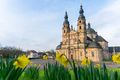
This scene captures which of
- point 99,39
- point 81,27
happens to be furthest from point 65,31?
point 99,39

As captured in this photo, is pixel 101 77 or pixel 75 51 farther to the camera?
pixel 75 51

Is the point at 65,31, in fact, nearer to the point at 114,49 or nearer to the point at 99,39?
the point at 99,39

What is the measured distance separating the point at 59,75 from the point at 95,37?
99.4 m

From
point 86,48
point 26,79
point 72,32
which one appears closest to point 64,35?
point 72,32

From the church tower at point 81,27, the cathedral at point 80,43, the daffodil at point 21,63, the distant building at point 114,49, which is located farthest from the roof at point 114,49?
the daffodil at point 21,63

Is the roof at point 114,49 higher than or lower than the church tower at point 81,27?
lower

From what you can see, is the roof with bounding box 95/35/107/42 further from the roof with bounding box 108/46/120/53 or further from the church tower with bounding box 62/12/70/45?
the church tower with bounding box 62/12/70/45

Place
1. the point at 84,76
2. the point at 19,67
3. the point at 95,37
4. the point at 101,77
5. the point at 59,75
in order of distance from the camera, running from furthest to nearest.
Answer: the point at 95,37 < the point at 59,75 < the point at 19,67 < the point at 84,76 < the point at 101,77

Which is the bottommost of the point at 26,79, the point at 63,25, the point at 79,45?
the point at 26,79

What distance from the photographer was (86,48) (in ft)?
286

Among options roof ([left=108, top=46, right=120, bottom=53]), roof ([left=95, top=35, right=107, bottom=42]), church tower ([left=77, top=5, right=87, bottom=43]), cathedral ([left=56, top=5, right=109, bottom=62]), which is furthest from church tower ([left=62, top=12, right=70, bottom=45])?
roof ([left=108, top=46, right=120, bottom=53])

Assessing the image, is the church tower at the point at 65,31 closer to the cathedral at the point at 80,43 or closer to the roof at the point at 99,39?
the cathedral at the point at 80,43

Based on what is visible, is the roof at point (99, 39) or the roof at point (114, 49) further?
the roof at point (114, 49)

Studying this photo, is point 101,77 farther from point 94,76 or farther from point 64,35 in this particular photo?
point 64,35
